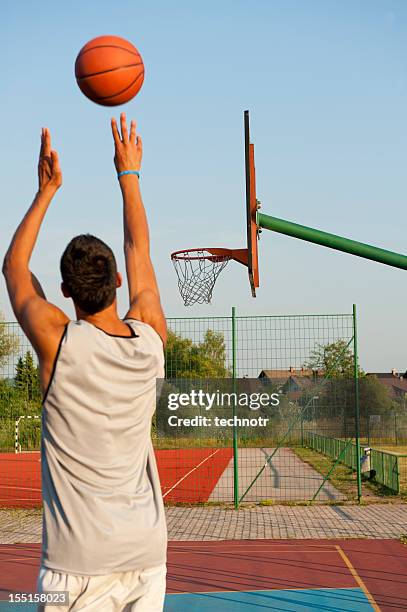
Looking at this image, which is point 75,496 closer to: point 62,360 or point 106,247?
point 62,360

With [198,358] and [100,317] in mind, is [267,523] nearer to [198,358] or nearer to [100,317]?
[198,358]

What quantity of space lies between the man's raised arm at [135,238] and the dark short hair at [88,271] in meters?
0.24

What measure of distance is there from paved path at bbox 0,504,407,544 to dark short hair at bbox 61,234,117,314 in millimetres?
8771

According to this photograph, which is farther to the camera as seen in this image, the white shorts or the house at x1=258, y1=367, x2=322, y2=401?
the house at x1=258, y1=367, x2=322, y2=401

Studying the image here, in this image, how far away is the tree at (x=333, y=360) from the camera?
14062 mm

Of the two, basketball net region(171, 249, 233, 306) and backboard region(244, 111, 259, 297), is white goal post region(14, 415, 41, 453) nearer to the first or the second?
basketball net region(171, 249, 233, 306)

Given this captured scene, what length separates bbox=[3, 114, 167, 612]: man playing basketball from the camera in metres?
2.26

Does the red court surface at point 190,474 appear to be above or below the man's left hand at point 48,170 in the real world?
below

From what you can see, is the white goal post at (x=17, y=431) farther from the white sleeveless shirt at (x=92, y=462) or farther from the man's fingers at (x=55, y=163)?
the white sleeveless shirt at (x=92, y=462)

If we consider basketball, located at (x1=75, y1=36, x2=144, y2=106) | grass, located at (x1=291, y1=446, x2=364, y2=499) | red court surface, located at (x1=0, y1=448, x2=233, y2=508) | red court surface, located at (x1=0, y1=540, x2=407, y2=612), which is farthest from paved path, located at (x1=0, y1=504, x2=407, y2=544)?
basketball, located at (x1=75, y1=36, x2=144, y2=106)

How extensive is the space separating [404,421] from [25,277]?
2546 centimetres

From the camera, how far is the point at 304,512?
42.2ft

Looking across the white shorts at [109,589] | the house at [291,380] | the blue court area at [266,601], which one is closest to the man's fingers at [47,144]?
the white shorts at [109,589]

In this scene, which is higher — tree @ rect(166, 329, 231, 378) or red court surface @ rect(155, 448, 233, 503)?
tree @ rect(166, 329, 231, 378)
